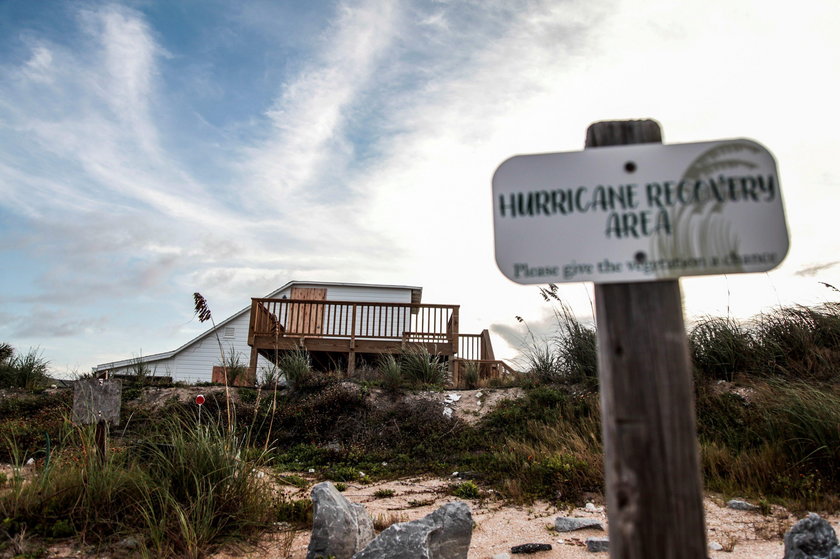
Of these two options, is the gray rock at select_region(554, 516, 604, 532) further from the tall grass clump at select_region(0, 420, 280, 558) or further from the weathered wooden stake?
the weathered wooden stake

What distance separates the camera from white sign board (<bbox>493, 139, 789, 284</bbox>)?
1.74 metres

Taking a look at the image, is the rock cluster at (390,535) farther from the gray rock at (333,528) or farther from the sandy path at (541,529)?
the sandy path at (541,529)

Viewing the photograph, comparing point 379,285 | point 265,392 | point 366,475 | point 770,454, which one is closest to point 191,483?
point 366,475

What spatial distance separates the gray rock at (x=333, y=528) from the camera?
4172mm

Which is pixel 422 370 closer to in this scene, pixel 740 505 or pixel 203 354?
pixel 740 505

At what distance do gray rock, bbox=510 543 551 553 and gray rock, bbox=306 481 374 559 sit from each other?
1.13m

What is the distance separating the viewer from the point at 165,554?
13.7ft

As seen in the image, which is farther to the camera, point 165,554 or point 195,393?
point 195,393

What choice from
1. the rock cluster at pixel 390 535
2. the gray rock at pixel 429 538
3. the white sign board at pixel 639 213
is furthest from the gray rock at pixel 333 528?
the white sign board at pixel 639 213

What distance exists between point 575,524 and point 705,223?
4081 millimetres

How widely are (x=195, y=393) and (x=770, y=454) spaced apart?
35.0 ft

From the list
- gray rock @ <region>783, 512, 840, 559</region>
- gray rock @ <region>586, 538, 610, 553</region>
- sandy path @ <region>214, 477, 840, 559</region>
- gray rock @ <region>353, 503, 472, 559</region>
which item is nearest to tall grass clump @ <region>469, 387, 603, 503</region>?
sandy path @ <region>214, 477, 840, 559</region>

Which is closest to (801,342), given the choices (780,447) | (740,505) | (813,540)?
(780,447)

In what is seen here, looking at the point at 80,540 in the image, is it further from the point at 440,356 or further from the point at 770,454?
the point at 440,356
